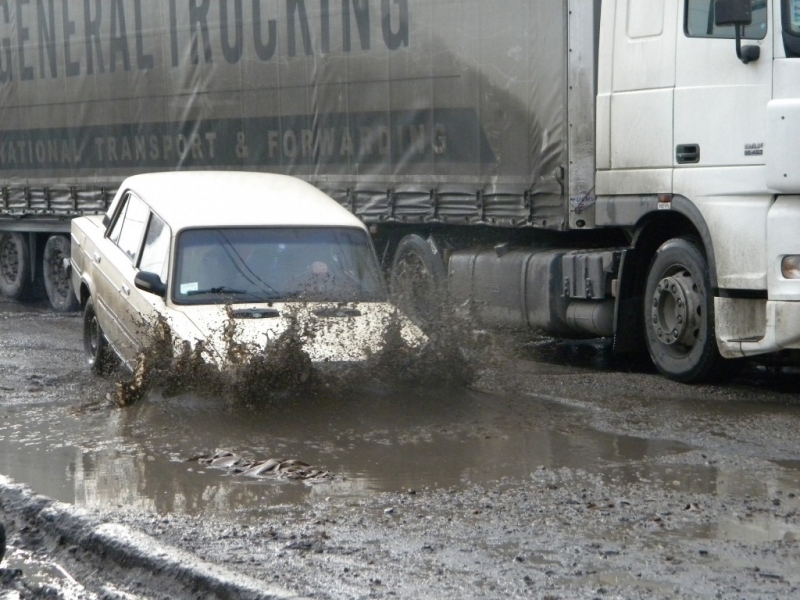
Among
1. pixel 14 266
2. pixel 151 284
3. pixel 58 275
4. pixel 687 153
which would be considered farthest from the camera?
pixel 14 266

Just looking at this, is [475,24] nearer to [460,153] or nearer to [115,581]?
[460,153]

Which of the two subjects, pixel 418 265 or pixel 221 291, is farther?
pixel 418 265

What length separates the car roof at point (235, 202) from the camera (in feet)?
28.8

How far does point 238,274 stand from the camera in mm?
8484

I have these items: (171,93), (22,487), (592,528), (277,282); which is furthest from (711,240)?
(171,93)

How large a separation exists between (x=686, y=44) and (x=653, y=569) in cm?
534

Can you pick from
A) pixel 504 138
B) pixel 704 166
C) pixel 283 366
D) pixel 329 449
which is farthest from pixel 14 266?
pixel 329 449

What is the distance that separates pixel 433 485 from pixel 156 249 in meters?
3.52

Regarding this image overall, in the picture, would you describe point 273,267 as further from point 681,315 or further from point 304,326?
point 681,315

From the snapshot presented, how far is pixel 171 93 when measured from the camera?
14.8 meters

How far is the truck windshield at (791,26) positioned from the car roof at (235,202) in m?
3.01

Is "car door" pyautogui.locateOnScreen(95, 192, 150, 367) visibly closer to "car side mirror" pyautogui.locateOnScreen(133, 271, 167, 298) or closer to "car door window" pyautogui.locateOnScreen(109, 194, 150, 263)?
"car door window" pyautogui.locateOnScreen(109, 194, 150, 263)

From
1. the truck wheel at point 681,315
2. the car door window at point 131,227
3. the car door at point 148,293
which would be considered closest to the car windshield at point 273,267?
the car door at point 148,293

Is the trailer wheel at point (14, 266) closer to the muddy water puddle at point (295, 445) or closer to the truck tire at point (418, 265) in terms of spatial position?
the truck tire at point (418, 265)
